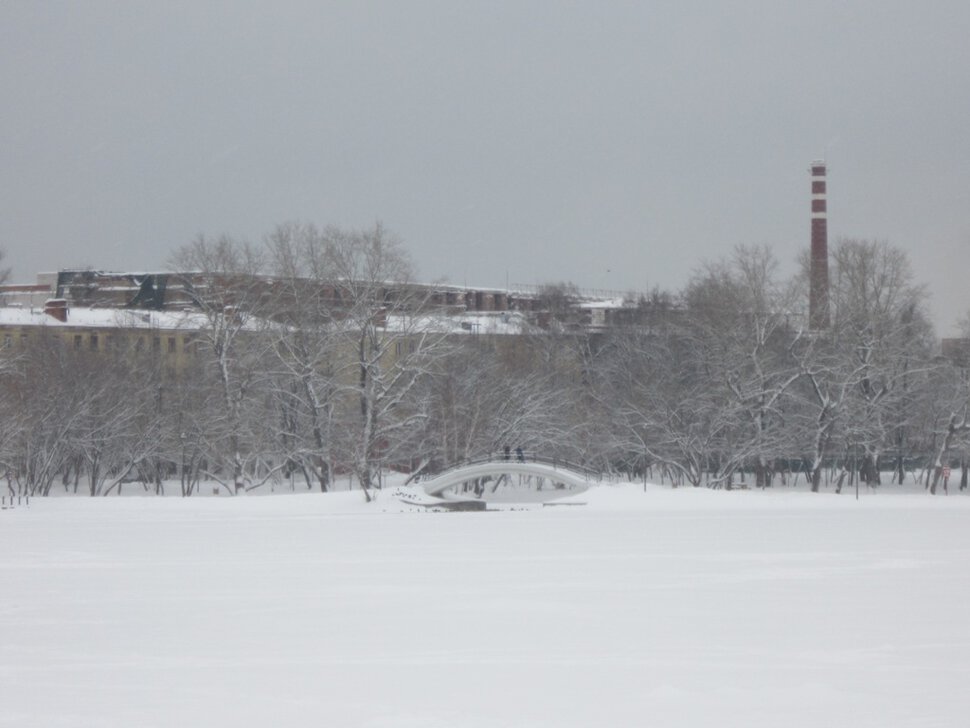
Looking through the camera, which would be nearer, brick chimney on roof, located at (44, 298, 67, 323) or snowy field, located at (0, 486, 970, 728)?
snowy field, located at (0, 486, 970, 728)

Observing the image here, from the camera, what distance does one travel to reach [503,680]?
1745 centimetres

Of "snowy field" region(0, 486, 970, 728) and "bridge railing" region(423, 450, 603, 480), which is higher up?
"bridge railing" region(423, 450, 603, 480)

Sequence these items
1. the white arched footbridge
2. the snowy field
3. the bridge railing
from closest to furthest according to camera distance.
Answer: the snowy field → the white arched footbridge → the bridge railing

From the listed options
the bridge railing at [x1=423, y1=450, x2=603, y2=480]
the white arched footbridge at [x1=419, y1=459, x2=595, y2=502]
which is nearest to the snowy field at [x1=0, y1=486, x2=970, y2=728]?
the white arched footbridge at [x1=419, y1=459, x2=595, y2=502]

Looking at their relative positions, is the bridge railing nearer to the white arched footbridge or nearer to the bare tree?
the white arched footbridge

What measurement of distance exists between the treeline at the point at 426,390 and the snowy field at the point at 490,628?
2142 cm

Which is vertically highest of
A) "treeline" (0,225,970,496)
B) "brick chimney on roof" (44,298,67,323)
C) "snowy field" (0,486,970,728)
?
"brick chimney on roof" (44,298,67,323)

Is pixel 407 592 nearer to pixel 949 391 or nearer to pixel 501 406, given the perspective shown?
pixel 501 406

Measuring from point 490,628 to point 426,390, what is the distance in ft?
152

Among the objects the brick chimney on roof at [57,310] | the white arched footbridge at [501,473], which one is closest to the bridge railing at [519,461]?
the white arched footbridge at [501,473]

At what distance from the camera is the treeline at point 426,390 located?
206ft

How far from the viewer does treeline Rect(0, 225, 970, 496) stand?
62.9 m

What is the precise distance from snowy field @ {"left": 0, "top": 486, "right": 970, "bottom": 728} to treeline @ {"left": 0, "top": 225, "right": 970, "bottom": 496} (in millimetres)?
21421

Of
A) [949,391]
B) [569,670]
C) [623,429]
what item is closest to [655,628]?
[569,670]
